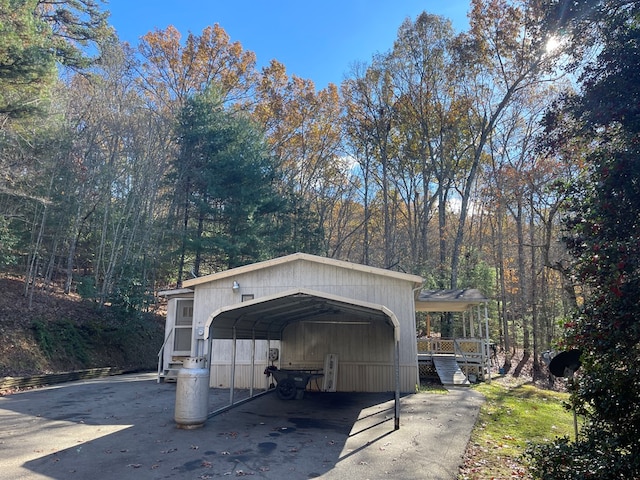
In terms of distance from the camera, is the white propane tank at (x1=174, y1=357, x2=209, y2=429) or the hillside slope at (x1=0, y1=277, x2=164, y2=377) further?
the hillside slope at (x1=0, y1=277, x2=164, y2=377)

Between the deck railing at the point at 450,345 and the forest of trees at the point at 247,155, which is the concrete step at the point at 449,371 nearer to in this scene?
the deck railing at the point at 450,345

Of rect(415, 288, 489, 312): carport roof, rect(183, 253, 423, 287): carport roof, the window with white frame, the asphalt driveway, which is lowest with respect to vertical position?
the asphalt driveway

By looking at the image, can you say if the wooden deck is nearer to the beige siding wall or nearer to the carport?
the beige siding wall

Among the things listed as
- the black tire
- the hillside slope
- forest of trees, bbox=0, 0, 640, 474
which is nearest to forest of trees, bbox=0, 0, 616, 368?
forest of trees, bbox=0, 0, 640, 474

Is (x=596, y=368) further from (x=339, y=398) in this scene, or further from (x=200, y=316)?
(x=200, y=316)

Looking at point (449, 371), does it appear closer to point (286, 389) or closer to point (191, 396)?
point (286, 389)

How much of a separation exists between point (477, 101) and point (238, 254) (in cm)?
1386

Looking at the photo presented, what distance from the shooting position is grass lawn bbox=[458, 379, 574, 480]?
552 cm

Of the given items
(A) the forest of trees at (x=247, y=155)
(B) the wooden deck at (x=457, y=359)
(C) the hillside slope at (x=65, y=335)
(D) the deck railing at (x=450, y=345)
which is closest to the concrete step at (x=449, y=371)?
(B) the wooden deck at (x=457, y=359)

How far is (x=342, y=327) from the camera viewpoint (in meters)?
12.6

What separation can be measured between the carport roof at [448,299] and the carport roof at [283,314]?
3.90 meters

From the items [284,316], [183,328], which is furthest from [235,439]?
[183,328]

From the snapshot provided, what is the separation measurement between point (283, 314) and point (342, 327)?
2.56 meters

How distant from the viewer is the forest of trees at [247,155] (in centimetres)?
1598
